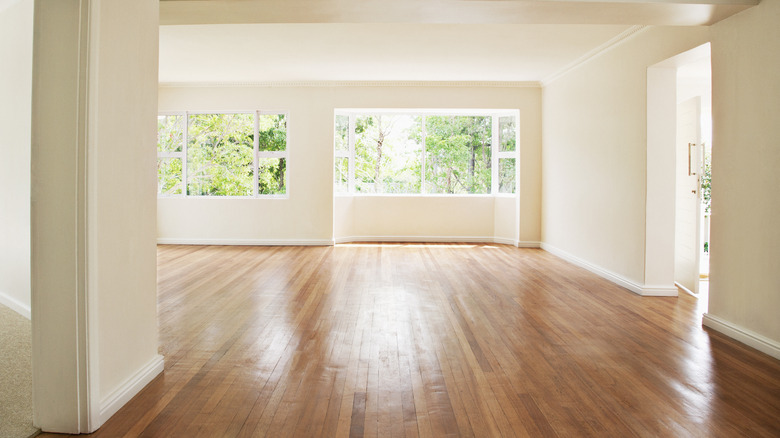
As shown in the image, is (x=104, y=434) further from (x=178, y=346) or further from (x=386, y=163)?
(x=386, y=163)

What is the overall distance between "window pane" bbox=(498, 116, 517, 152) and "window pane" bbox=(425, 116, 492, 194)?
0.79 feet

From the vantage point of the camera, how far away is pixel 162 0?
122 inches

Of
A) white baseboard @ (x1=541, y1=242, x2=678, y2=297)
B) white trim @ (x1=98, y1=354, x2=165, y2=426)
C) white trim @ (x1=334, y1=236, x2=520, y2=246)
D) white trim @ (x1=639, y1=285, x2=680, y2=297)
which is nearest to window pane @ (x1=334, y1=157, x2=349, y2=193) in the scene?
white trim @ (x1=334, y1=236, x2=520, y2=246)

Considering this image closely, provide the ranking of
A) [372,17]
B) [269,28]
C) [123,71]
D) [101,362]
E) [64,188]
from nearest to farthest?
[64,188]
[101,362]
[123,71]
[372,17]
[269,28]

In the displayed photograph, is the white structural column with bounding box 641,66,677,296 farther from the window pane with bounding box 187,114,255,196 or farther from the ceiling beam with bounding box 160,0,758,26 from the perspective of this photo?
the window pane with bounding box 187,114,255,196

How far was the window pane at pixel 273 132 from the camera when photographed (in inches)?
309

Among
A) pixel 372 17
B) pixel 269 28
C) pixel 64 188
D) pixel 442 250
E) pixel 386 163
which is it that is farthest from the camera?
pixel 386 163

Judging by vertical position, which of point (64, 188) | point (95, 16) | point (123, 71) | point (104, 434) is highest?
point (95, 16)

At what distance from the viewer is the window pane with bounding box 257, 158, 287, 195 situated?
311 inches

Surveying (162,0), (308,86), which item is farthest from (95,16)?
(308,86)

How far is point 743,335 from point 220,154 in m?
7.30

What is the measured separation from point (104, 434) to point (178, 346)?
3.55ft

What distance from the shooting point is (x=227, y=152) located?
7.89 metres

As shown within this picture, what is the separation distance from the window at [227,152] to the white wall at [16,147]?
3948 mm
